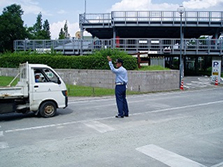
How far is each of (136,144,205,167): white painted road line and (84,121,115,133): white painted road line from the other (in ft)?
5.82

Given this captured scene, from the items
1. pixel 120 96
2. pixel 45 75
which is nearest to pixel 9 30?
pixel 45 75

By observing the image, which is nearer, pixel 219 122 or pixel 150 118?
pixel 219 122

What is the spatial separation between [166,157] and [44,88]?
17.6ft

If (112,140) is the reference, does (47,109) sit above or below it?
above

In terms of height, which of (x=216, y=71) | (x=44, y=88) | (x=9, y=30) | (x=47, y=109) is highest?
(x=9, y=30)

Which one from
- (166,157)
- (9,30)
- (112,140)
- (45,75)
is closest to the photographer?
(166,157)

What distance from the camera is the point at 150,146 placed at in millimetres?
6031

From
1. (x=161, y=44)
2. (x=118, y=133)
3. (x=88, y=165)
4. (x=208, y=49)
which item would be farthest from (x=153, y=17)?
(x=88, y=165)

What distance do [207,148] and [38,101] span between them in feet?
19.1

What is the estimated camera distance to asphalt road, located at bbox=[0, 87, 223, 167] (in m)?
5.18

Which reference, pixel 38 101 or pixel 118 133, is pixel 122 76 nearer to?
pixel 118 133

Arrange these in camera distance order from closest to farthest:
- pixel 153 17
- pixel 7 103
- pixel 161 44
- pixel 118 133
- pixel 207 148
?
pixel 207 148 → pixel 118 133 → pixel 7 103 → pixel 161 44 → pixel 153 17

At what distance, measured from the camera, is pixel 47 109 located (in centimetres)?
923

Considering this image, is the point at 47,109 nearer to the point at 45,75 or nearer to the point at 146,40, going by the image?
the point at 45,75
